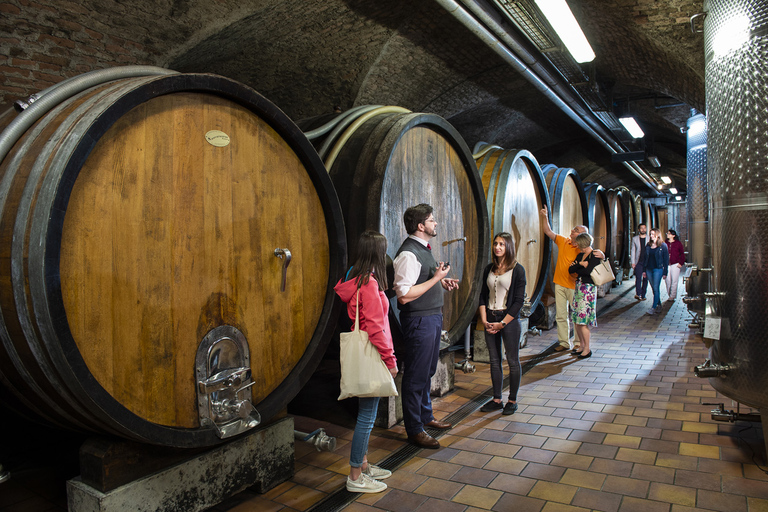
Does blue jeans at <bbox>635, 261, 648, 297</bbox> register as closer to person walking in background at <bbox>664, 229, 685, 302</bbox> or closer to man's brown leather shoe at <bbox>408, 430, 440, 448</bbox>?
person walking in background at <bbox>664, 229, 685, 302</bbox>

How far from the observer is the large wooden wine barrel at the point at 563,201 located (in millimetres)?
6500

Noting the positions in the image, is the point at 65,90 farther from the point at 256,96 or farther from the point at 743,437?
the point at 743,437

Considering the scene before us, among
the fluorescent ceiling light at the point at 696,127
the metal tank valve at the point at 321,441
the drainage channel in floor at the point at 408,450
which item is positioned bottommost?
the drainage channel in floor at the point at 408,450

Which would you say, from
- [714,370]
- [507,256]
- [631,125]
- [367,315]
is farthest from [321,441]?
[631,125]

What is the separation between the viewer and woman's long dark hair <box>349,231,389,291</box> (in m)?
2.59

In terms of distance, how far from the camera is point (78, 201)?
1.63 metres

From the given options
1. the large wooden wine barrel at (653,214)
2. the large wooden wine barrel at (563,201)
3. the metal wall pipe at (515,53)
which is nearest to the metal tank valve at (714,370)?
the large wooden wine barrel at (563,201)

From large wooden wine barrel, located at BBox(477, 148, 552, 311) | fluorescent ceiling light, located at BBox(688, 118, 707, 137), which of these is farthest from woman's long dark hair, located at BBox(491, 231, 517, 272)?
fluorescent ceiling light, located at BBox(688, 118, 707, 137)

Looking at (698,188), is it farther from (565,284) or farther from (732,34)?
(732,34)

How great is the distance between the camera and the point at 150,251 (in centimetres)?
184

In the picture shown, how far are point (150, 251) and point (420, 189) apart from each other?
2.00 meters

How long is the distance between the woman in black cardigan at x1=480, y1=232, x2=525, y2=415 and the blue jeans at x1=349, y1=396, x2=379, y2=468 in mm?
1390

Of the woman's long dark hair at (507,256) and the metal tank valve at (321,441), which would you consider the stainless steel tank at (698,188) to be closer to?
the woman's long dark hair at (507,256)

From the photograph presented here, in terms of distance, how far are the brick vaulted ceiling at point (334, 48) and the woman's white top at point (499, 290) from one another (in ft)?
9.17
